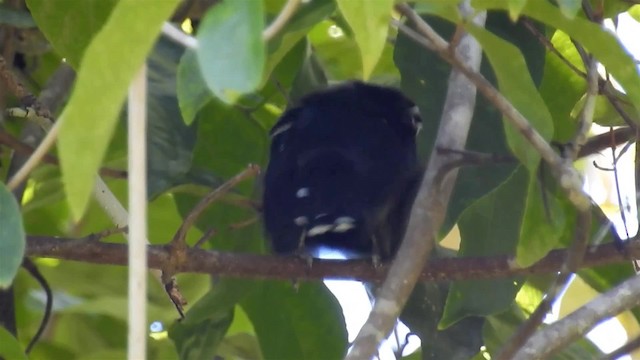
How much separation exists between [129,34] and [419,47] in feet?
2.66

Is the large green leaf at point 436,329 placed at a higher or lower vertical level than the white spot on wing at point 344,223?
lower

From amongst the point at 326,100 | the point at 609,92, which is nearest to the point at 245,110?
the point at 326,100

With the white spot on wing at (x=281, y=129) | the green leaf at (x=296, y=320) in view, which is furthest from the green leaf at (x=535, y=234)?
the white spot on wing at (x=281, y=129)

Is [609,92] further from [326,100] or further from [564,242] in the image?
[326,100]

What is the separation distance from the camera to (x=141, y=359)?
0.50m

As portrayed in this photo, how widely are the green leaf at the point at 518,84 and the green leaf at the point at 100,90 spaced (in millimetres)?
341

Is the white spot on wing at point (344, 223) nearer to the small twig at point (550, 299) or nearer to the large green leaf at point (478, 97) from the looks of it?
the large green leaf at point (478, 97)

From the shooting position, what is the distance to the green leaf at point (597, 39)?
803mm

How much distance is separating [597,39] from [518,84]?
0.08m

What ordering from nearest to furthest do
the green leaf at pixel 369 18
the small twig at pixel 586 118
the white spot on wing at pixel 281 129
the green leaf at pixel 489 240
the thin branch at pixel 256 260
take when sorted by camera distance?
the green leaf at pixel 369 18 < the small twig at pixel 586 118 < the thin branch at pixel 256 260 < the green leaf at pixel 489 240 < the white spot on wing at pixel 281 129

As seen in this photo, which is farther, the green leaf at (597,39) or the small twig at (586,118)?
the small twig at (586,118)

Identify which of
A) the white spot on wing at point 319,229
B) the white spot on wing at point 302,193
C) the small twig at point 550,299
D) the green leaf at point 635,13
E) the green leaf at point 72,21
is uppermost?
the green leaf at point 635,13

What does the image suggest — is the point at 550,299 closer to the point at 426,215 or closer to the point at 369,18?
the point at 426,215

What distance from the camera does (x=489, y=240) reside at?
1278 millimetres
